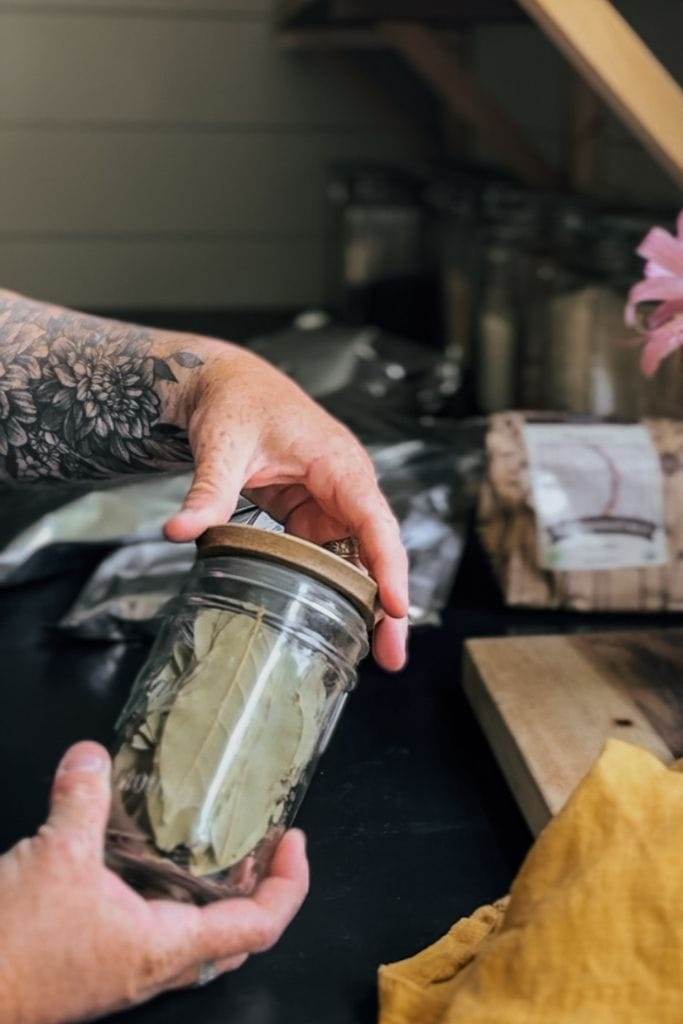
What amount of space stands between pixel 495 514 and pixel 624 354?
31 centimetres

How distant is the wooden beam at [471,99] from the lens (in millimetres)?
2064

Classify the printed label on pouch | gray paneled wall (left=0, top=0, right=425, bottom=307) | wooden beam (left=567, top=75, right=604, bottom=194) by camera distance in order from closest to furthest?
the printed label on pouch
wooden beam (left=567, top=75, right=604, bottom=194)
gray paneled wall (left=0, top=0, right=425, bottom=307)

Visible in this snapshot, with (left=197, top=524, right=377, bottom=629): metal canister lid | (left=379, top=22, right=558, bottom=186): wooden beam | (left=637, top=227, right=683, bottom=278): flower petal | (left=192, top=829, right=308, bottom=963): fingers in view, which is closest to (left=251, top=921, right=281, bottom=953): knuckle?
(left=192, top=829, right=308, bottom=963): fingers

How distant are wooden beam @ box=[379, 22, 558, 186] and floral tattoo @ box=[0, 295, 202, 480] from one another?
4.46 feet

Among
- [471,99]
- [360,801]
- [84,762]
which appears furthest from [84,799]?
[471,99]

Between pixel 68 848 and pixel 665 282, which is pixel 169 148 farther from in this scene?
pixel 68 848

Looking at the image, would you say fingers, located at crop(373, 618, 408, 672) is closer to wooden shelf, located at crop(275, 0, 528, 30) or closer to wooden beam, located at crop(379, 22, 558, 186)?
wooden shelf, located at crop(275, 0, 528, 30)

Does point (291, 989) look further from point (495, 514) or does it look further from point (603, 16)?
point (603, 16)

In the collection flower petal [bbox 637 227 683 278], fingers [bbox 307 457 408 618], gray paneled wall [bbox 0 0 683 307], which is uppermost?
flower petal [bbox 637 227 683 278]

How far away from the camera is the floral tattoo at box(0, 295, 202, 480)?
2.54ft

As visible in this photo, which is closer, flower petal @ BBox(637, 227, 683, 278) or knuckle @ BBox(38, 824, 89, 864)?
knuckle @ BBox(38, 824, 89, 864)

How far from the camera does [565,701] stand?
2.68 ft

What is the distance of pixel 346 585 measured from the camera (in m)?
0.53

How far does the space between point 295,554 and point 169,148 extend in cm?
221
